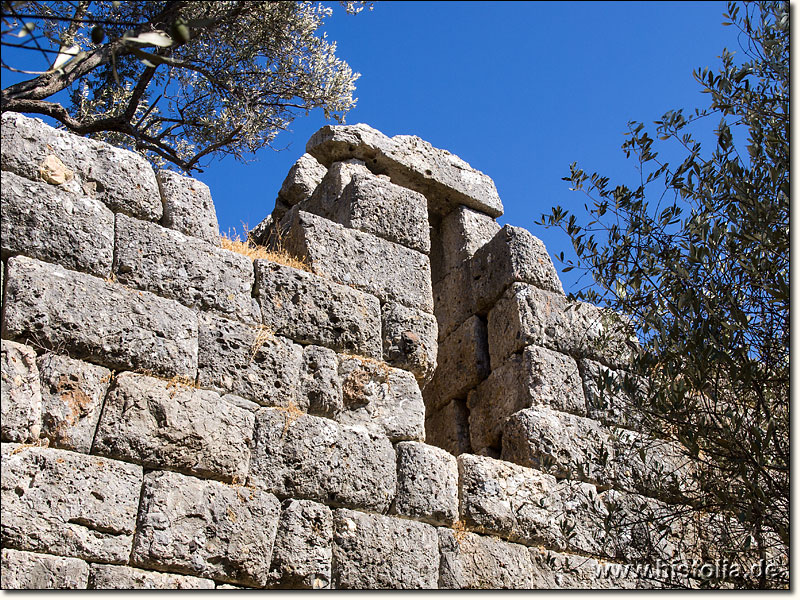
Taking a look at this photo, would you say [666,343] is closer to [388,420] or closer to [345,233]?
[388,420]

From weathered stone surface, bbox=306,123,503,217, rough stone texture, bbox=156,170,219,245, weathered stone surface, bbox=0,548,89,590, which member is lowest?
weathered stone surface, bbox=0,548,89,590

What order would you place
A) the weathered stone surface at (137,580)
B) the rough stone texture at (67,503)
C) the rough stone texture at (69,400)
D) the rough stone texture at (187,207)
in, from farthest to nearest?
the rough stone texture at (187,207)
the rough stone texture at (69,400)
the weathered stone surface at (137,580)
the rough stone texture at (67,503)

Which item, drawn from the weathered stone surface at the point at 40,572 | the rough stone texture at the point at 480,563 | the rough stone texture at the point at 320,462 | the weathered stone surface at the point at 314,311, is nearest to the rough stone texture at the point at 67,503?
the weathered stone surface at the point at 40,572

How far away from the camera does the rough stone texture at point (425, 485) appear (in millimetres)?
5270

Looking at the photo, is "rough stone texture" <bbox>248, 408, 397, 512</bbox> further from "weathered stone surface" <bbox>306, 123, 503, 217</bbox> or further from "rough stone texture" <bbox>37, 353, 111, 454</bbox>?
"weathered stone surface" <bbox>306, 123, 503, 217</bbox>

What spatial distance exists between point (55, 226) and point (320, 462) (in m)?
2.00

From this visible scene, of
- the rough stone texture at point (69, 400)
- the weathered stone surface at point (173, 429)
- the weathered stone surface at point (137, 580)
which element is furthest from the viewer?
the weathered stone surface at point (173, 429)

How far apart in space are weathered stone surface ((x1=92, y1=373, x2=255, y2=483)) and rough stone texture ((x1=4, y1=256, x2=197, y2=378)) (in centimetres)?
15

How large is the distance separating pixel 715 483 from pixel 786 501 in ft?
1.28

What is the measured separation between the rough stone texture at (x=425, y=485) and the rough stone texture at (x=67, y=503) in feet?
5.43

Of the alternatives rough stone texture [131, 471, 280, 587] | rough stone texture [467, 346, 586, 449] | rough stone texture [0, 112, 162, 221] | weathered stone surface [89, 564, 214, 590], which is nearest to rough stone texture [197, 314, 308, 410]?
rough stone texture [131, 471, 280, 587]

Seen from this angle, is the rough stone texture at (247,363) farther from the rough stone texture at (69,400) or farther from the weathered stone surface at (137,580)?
the weathered stone surface at (137,580)

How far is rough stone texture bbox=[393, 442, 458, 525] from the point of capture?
527 cm

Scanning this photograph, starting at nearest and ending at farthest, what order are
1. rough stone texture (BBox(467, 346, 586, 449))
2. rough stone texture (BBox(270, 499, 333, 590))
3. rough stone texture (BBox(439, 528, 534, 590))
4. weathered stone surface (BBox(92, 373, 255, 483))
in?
weathered stone surface (BBox(92, 373, 255, 483)) → rough stone texture (BBox(270, 499, 333, 590)) → rough stone texture (BBox(439, 528, 534, 590)) → rough stone texture (BBox(467, 346, 586, 449))
